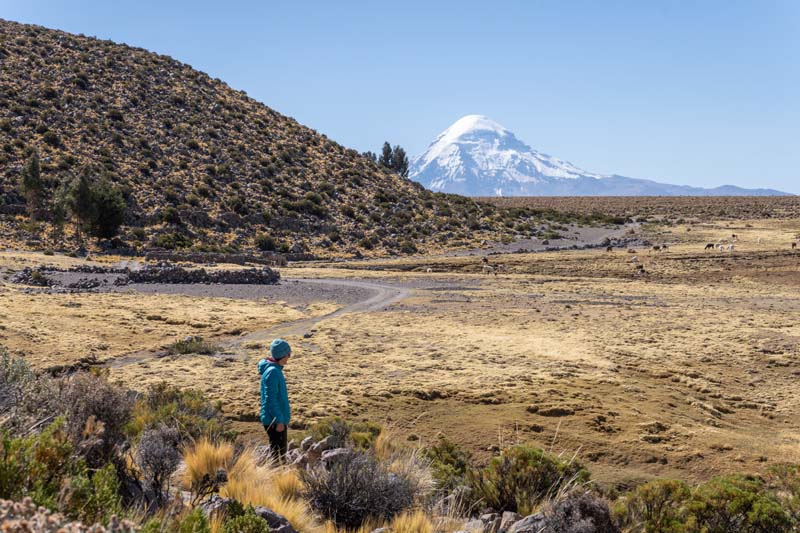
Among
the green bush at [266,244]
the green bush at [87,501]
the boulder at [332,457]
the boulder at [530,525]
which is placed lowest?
the boulder at [530,525]

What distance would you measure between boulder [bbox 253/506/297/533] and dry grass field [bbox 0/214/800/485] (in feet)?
18.9

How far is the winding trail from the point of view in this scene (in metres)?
16.3

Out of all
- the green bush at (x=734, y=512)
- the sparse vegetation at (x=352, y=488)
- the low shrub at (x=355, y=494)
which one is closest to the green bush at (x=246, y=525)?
the sparse vegetation at (x=352, y=488)

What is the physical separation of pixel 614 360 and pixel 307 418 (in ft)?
29.0

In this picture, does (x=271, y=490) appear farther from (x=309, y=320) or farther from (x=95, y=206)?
(x=95, y=206)

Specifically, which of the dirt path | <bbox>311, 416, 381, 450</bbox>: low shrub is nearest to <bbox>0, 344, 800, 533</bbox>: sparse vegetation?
<bbox>311, 416, 381, 450</bbox>: low shrub

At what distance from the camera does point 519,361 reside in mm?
16406

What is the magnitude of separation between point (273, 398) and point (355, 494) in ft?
6.47

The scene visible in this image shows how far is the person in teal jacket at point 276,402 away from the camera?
24.2ft

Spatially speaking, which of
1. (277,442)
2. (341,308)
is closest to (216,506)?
(277,442)

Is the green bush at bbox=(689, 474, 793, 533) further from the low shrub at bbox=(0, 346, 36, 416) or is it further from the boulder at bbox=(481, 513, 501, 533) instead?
the low shrub at bbox=(0, 346, 36, 416)

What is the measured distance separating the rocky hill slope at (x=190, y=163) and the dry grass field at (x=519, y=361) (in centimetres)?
2032

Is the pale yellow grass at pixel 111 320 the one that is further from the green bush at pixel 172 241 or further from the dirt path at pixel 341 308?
the green bush at pixel 172 241

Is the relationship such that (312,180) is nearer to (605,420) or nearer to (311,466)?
(605,420)
